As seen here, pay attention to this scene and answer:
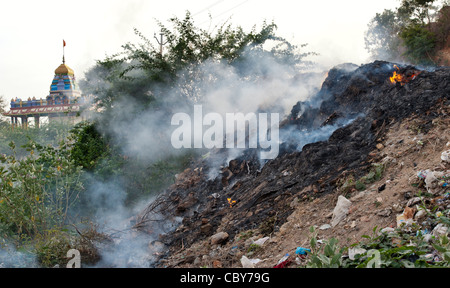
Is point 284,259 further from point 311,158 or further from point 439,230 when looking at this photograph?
point 311,158

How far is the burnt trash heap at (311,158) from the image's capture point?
426cm

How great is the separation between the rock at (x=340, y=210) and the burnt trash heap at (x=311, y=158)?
57 cm

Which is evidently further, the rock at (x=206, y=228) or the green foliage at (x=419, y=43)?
the green foliage at (x=419, y=43)

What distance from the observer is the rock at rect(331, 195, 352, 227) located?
3.21 m

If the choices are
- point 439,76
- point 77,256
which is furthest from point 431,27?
point 77,256

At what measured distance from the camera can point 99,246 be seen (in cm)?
474

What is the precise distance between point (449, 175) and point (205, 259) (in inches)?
94.5

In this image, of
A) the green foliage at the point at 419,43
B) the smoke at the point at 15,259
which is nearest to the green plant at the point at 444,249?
the smoke at the point at 15,259

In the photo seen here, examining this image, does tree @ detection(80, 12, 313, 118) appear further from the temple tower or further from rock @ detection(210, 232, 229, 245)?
the temple tower

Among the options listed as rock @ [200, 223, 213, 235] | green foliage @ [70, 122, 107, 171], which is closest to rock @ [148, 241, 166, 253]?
rock @ [200, 223, 213, 235]

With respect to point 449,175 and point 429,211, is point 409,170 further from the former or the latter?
point 429,211

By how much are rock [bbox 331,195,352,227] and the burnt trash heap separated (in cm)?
57

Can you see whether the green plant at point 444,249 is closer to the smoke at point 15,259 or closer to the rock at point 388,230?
the rock at point 388,230
